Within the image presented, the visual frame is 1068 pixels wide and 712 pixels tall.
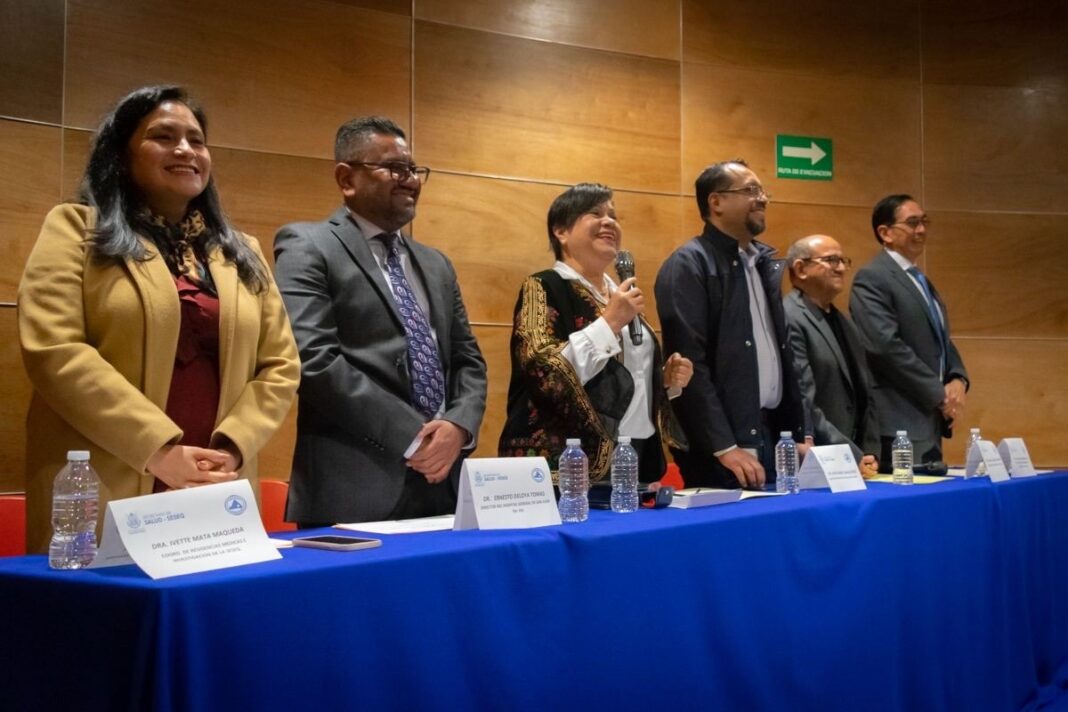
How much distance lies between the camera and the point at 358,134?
271 cm

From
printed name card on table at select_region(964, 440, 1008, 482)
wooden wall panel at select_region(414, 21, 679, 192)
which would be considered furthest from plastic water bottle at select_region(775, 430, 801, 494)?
wooden wall panel at select_region(414, 21, 679, 192)

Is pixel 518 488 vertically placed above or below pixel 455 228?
below

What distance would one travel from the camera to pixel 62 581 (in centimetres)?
136

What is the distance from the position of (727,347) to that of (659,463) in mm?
385

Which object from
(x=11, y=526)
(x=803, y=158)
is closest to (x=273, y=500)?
(x=11, y=526)

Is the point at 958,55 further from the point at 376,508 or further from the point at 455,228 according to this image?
the point at 376,508

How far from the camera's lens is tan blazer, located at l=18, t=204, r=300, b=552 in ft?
6.09

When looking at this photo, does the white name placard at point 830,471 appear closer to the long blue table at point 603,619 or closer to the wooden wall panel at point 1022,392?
the long blue table at point 603,619

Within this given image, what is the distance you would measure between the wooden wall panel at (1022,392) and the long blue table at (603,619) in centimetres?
246

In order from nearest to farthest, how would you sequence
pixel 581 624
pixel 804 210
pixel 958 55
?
1. pixel 581 624
2. pixel 804 210
3. pixel 958 55

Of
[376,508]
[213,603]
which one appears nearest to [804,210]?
[376,508]

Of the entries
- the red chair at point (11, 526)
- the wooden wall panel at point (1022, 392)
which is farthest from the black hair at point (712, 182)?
the wooden wall panel at point (1022, 392)

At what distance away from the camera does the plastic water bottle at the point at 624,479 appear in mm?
2242

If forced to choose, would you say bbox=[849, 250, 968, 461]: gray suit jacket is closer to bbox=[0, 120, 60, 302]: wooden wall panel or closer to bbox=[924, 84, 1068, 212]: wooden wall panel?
bbox=[924, 84, 1068, 212]: wooden wall panel
